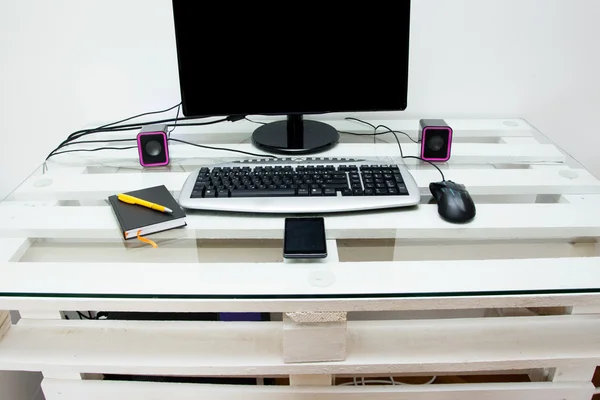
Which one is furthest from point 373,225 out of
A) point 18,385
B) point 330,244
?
point 18,385

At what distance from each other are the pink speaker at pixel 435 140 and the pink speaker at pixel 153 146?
0.56 metres

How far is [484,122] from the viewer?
126cm

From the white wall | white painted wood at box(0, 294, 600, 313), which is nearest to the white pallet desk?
white painted wood at box(0, 294, 600, 313)

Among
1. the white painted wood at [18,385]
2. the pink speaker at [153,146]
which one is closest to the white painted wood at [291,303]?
the pink speaker at [153,146]

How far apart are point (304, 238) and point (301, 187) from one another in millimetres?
147

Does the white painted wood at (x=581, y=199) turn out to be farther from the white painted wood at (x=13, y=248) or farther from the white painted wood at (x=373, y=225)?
the white painted wood at (x=13, y=248)

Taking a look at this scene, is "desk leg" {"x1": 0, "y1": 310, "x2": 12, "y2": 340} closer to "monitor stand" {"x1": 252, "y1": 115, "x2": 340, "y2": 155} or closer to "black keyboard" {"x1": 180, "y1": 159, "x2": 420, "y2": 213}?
"black keyboard" {"x1": 180, "y1": 159, "x2": 420, "y2": 213}

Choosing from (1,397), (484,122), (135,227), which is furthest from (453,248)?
(1,397)

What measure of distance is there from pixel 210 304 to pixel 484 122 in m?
0.94

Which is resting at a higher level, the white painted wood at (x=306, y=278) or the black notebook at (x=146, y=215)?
the black notebook at (x=146, y=215)

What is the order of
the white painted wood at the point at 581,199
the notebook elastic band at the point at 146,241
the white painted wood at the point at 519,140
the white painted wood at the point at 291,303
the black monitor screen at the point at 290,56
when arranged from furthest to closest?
the white painted wood at the point at 519,140
the black monitor screen at the point at 290,56
the white painted wood at the point at 581,199
the notebook elastic band at the point at 146,241
the white painted wood at the point at 291,303

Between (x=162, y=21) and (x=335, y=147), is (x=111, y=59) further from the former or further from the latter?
(x=335, y=147)

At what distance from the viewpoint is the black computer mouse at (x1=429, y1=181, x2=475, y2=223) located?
31.1 inches

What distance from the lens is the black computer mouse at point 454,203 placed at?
2.59 ft
